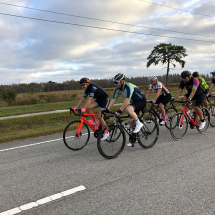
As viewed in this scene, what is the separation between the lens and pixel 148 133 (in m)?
5.80

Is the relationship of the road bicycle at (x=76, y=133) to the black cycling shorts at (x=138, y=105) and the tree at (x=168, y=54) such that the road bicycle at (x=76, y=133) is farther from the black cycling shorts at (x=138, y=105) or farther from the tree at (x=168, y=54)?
the tree at (x=168, y=54)

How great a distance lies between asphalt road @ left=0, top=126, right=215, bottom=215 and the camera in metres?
2.90

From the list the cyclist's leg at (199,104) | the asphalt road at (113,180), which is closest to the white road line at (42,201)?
the asphalt road at (113,180)

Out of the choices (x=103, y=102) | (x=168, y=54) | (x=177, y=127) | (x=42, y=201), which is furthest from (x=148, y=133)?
(x=168, y=54)

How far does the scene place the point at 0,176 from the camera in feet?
13.5

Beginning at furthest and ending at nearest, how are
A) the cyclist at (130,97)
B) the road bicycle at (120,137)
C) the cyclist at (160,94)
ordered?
the cyclist at (160,94), the cyclist at (130,97), the road bicycle at (120,137)

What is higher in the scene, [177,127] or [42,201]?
[177,127]

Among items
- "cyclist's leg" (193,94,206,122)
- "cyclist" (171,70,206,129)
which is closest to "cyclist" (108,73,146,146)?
"cyclist" (171,70,206,129)

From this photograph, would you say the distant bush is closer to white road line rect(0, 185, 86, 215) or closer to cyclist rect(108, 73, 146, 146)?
cyclist rect(108, 73, 146, 146)

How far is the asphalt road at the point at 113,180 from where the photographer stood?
2898 millimetres

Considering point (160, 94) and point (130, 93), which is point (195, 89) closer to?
point (160, 94)

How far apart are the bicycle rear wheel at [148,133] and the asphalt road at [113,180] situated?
0.69 feet

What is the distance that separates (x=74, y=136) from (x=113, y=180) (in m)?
2.28

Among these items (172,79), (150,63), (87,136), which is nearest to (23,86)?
(150,63)
